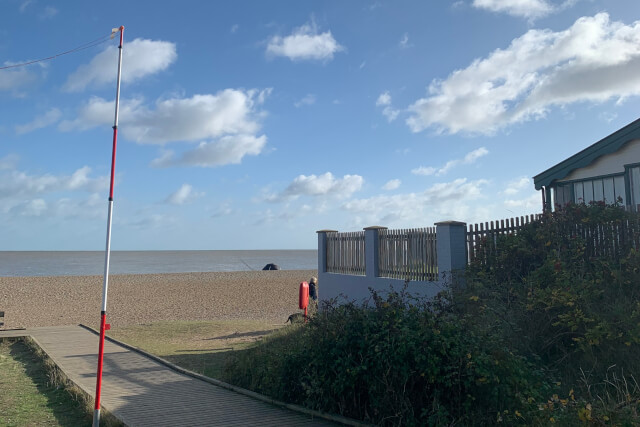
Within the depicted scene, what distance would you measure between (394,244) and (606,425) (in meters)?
7.86

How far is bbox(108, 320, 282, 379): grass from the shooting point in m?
11.2

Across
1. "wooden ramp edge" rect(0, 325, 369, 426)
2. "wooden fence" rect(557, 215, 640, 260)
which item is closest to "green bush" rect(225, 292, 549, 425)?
"wooden ramp edge" rect(0, 325, 369, 426)

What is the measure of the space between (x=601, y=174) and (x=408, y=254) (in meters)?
5.30

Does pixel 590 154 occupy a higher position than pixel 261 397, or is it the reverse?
pixel 590 154

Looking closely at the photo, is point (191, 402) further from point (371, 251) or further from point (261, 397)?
point (371, 251)

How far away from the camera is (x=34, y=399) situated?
8289 mm

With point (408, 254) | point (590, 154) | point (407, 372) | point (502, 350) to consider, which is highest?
point (590, 154)

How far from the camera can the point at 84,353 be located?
12211 millimetres

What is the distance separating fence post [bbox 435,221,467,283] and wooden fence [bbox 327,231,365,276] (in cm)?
337

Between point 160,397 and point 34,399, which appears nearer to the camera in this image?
point 160,397

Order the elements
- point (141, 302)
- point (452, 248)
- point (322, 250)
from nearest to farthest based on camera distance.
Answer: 1. point (452, 248)
2. point (322, 250)
3. point (141, 302)

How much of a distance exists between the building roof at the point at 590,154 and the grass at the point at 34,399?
39.1 ft

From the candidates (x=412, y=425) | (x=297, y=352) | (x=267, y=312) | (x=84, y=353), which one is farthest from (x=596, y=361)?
(x=267, y=312)

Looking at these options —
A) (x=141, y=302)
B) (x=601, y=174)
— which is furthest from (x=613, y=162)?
(x=141, y=302)
